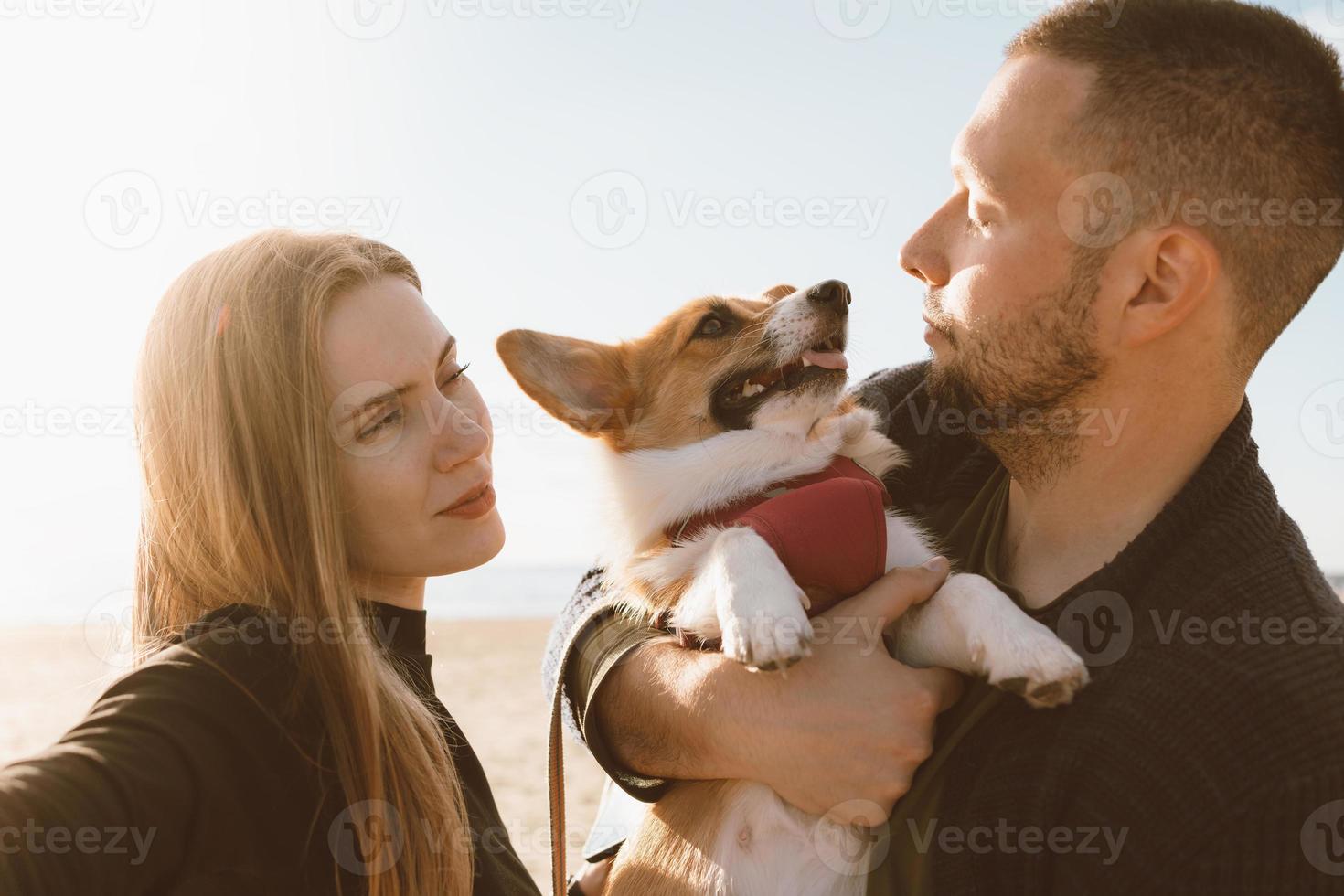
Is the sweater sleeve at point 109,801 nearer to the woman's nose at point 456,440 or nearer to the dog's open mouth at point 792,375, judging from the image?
the woman's nose at point 456,440

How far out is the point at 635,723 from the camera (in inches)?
109

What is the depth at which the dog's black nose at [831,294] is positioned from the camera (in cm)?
338

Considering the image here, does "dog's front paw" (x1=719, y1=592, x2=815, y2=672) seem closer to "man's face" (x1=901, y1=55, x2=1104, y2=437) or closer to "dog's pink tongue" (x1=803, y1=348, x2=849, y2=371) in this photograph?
"man's face" (x1=901, y1=55, x2=1104, y2=437)

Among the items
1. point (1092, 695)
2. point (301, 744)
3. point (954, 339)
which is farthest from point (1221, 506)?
point (301, 744)

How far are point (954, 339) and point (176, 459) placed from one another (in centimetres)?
215

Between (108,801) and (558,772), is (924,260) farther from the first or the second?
(108,801)

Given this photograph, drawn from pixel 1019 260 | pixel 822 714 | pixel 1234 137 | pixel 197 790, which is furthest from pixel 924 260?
pixel 197 790

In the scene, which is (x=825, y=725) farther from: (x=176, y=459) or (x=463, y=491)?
(x=176, y=459)

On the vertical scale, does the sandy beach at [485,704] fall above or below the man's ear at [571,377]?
below

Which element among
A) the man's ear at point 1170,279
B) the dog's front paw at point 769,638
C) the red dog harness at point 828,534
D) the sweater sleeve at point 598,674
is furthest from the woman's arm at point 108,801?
the man's ear at point 1170,279

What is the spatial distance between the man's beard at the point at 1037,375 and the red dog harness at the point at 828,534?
437 mm

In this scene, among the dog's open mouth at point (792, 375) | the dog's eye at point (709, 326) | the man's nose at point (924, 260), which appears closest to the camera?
the man's nose at point (924, 260)

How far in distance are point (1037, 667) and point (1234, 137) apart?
1486 mm

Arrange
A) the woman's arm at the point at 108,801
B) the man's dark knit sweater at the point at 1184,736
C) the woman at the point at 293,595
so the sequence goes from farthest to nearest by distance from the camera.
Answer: the man's dark knit sweater at the point at 1184,736 < the woman at the point at 293,595 < the woman's arm at the point at 108,801
